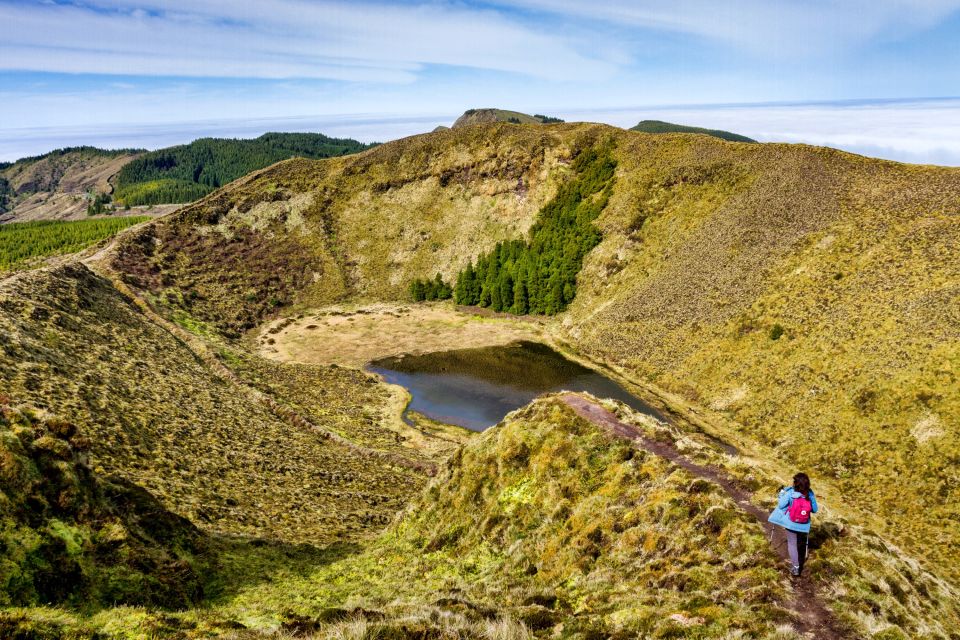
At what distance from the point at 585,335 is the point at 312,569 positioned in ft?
194

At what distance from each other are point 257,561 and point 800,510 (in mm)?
21067

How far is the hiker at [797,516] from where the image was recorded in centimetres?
1545

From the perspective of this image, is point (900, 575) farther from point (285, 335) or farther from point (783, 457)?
point (285, 335)

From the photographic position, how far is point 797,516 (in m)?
15.5

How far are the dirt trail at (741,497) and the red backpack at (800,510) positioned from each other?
1788mm

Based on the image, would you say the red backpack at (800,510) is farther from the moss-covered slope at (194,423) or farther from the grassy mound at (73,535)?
the moss-covered slope at (194,423)

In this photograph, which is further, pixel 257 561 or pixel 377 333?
pixel 377 333

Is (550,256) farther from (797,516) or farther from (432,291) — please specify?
(797,516)

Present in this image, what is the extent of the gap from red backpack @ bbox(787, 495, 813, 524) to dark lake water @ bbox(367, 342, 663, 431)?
39.4m

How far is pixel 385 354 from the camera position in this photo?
77250mm

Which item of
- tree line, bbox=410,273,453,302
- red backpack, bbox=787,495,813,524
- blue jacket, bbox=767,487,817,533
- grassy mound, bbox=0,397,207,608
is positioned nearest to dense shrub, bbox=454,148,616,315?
tree line, bbox=410,273,453,302

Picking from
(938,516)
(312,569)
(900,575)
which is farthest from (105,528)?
(938,516)

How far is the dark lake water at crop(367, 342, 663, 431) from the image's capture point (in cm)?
5847

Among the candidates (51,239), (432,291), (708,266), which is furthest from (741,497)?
(51,239)
